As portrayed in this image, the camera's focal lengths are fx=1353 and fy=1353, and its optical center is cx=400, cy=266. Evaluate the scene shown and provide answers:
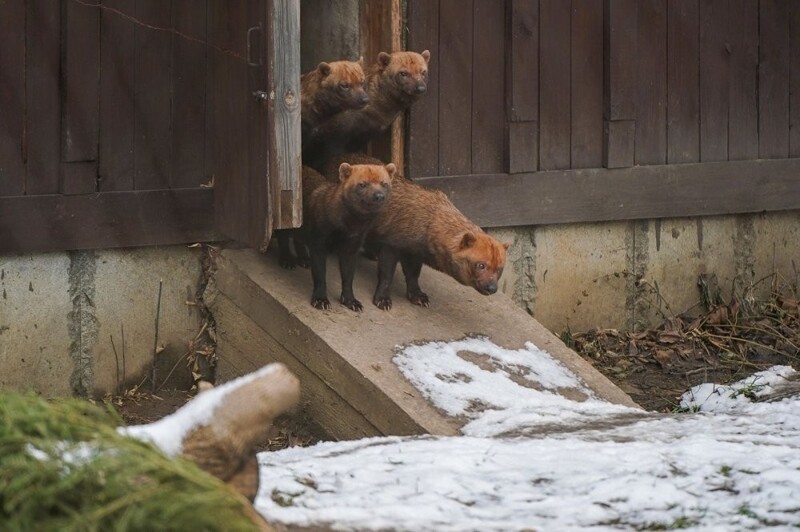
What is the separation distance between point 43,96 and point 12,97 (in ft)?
0.57

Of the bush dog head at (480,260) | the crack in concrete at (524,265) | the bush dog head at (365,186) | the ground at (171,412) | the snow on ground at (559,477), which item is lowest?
the ground at (171,412)

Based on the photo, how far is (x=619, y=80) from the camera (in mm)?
9516

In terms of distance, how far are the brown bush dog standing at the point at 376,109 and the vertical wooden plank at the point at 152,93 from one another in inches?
36.2

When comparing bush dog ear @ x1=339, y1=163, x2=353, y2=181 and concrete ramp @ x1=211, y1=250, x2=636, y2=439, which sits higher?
bush dog ear @ x1=339, y1=163, x2=353, y2=181

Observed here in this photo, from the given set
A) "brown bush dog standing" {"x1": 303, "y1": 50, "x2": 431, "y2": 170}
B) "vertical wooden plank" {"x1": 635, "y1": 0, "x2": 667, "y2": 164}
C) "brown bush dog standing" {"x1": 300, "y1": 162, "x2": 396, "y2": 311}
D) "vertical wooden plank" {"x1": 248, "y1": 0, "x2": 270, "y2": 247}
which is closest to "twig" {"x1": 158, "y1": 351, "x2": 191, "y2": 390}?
"brown bush dog standing" {"x1": 300, "y1": 162, "x2": 396, "y2": 311}

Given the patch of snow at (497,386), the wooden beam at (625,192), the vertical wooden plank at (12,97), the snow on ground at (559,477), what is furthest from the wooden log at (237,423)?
the wooden beam at (625,192)

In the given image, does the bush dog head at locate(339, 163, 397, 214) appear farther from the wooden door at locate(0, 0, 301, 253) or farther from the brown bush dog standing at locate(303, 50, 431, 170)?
the brown bush dog standing at locate(303, 50, 431, 170)

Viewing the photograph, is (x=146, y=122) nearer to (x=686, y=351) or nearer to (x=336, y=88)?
(x=336, y=88)

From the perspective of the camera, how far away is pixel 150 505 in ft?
10.2

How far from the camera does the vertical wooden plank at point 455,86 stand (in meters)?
8.79

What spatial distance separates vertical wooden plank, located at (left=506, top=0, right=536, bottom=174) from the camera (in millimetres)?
9047

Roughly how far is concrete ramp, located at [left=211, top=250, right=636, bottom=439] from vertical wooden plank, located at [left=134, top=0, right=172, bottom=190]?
67 cm

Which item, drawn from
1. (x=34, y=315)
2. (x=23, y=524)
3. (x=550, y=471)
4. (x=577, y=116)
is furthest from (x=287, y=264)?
(x=23, y=524)

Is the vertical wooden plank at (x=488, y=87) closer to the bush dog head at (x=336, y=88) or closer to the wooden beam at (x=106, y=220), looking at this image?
the bush dog head at (x=336, y=88)
